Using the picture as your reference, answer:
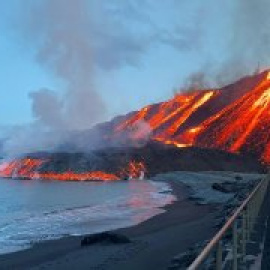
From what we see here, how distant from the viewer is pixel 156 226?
137 feet

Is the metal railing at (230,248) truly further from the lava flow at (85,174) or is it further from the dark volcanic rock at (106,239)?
the lava flow at (85,174)

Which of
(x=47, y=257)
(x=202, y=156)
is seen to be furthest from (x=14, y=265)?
(x=202, y=156)

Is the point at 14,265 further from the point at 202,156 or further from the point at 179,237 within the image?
the point at 202,156

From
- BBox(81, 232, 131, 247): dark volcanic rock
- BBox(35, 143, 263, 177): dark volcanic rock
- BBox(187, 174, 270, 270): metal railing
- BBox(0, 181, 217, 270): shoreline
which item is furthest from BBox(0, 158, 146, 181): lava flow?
BBox(187, 174, 270, 270): metal railing

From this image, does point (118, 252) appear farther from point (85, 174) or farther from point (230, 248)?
point (85, 174)

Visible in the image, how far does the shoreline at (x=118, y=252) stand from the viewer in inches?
980

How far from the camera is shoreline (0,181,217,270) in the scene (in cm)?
2489

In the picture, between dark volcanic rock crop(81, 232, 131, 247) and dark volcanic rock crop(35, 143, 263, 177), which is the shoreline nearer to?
dark volcanic rock crop(81, 232, 131, 247)

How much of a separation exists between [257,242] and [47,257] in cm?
1364

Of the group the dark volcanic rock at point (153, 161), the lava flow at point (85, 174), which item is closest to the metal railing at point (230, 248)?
the lava flow at point (85, 174)

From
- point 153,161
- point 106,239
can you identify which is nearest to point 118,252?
point 106,239

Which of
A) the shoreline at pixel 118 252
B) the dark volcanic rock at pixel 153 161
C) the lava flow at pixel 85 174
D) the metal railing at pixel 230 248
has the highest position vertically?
the dark volcanic rock at pixel 153 161

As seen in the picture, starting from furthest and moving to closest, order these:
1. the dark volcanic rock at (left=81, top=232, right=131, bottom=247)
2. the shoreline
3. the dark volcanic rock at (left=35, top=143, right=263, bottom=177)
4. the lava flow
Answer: the dark volcanic rock at (left=35, top=143, right=263, bottom=177) → the lava flow → the dark volcanic rock at (left=81, top=232, right=131, bottom=247) → the shoreline

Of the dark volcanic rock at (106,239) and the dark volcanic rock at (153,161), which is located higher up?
the dark volcanic rock at (153,161)
